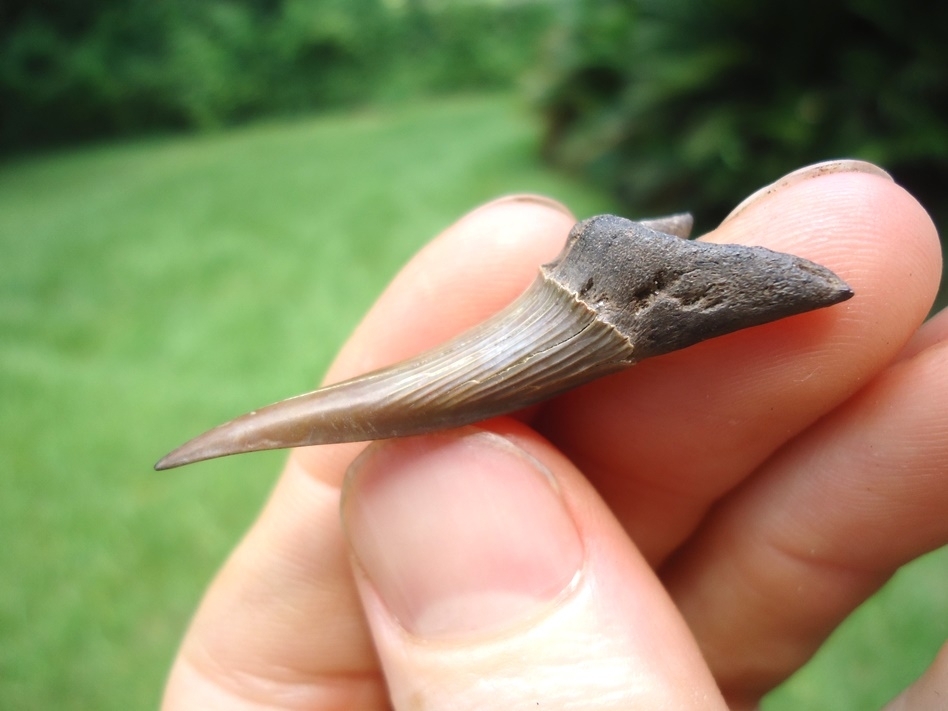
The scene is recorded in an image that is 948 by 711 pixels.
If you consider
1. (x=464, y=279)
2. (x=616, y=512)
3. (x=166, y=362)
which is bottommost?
(x=166, y=362)

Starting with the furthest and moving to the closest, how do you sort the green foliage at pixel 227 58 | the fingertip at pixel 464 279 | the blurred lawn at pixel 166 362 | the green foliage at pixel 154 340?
the green foliage at pixel 227 58, the green foliage at pixel 154 340, the blurred lawn at pixel 166 362, the fingertip at pixel 464 279

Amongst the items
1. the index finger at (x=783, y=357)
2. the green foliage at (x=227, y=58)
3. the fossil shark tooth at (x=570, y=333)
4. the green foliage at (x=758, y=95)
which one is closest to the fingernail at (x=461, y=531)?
the fossil shark tooth at (x=570, y=333)

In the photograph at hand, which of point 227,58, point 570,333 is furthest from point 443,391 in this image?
point 227,58

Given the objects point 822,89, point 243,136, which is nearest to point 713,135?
point 822,89

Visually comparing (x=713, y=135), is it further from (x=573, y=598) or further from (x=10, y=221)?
(x=10, y=221)

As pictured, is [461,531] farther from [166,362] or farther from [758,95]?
[758,95]

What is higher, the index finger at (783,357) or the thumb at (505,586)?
the index finger at (783,357)

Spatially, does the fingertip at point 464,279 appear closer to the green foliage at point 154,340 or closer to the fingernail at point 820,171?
the fingernail at point 820,171
